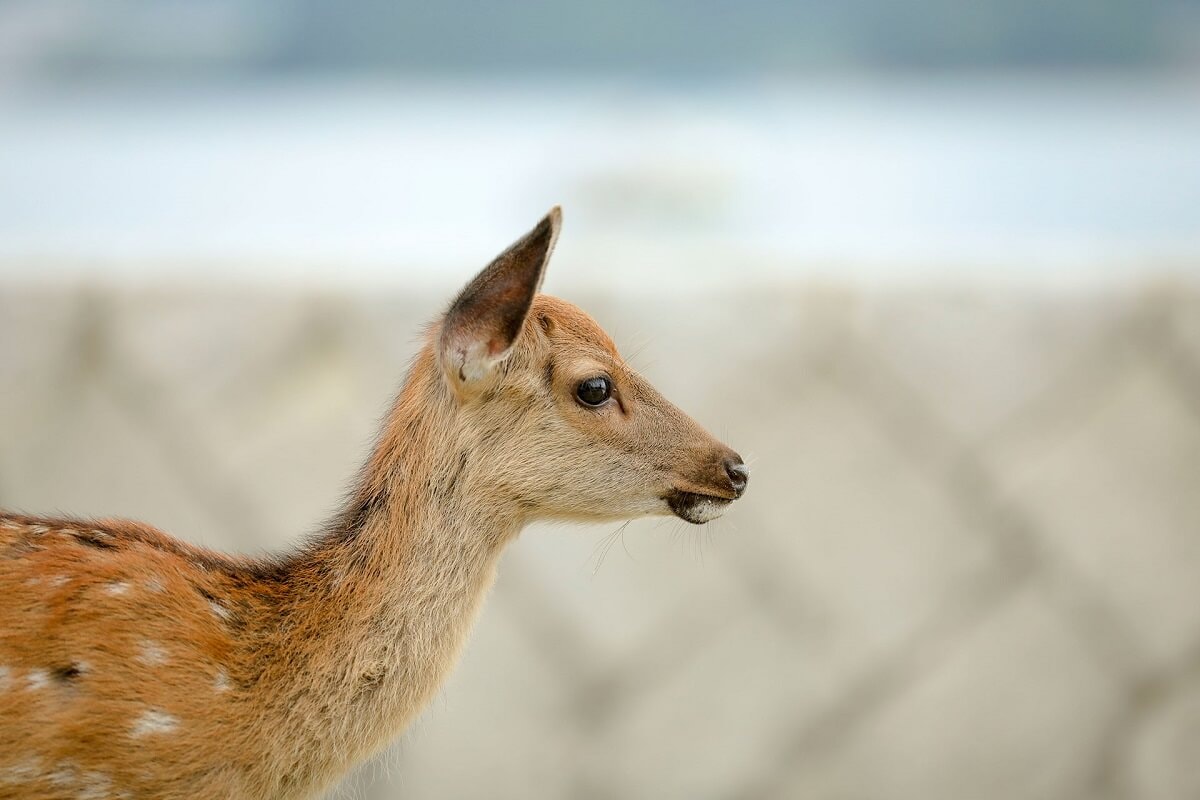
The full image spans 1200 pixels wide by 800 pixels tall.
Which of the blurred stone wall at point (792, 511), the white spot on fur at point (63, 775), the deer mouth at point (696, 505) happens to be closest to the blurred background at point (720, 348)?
the blurred stone wall at point (792, 511)

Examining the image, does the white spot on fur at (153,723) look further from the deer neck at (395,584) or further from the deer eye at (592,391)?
the deer eye at (592,391)

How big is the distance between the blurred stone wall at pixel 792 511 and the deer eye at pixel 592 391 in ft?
5.84

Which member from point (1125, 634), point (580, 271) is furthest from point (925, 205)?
point (1125, 634)

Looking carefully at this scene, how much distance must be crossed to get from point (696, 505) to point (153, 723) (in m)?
0.60

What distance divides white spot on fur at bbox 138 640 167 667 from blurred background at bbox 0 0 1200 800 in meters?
1.92

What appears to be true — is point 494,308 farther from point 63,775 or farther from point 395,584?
point 63,775

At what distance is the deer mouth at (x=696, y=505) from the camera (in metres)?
1.51

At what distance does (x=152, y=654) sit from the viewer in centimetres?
133

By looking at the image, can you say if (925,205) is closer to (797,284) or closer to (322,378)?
(797,284)

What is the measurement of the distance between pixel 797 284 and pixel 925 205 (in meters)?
0.46

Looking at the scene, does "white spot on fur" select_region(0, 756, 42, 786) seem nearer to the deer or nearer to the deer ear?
the deer

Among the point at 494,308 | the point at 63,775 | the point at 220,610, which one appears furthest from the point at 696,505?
the point at 63,775

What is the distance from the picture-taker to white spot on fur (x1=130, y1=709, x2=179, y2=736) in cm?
130

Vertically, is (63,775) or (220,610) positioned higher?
(220,610)
